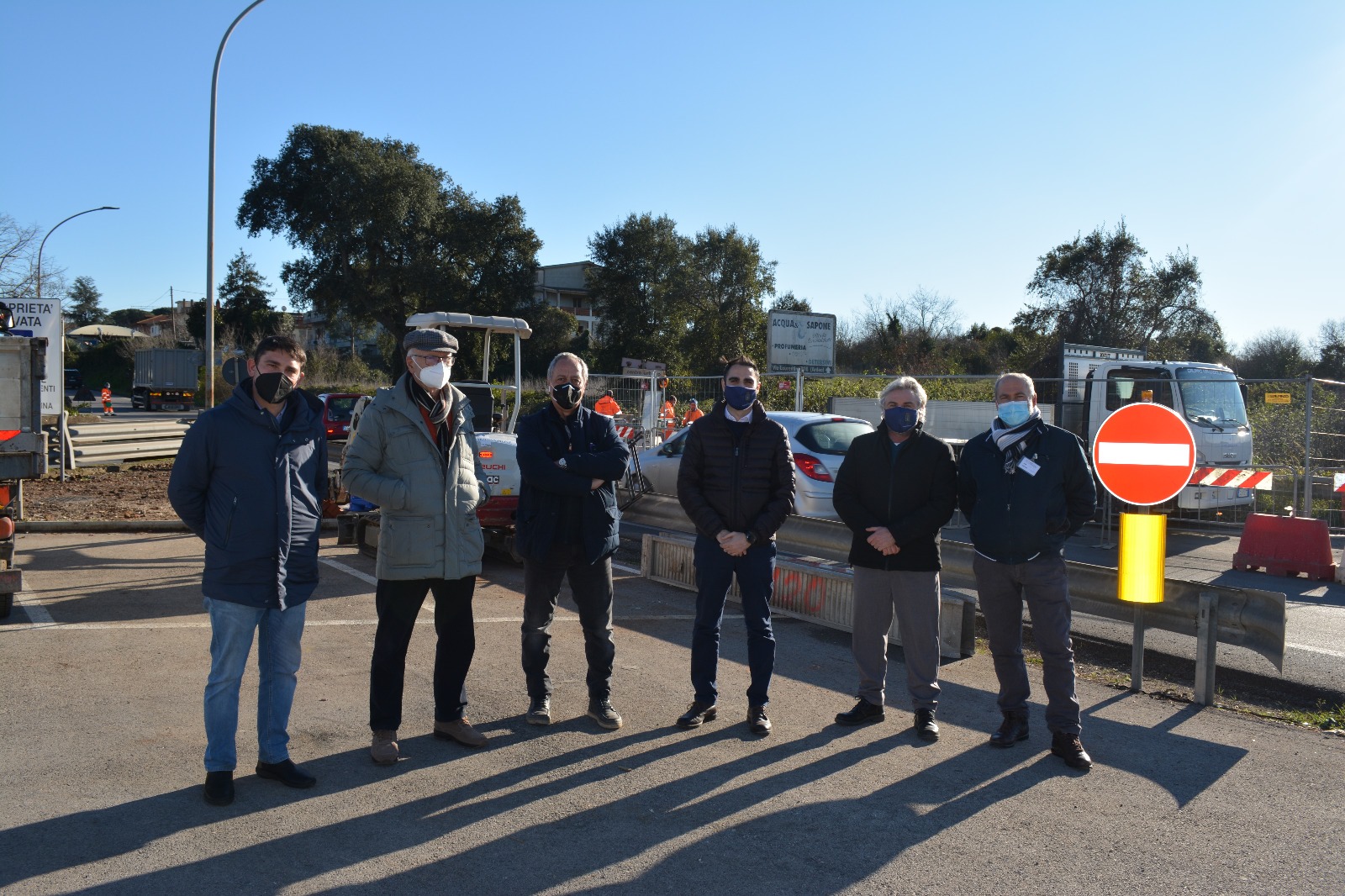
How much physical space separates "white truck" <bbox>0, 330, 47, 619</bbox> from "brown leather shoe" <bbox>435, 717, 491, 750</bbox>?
4.04m

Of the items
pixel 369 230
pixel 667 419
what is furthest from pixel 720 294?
pixel 667 419

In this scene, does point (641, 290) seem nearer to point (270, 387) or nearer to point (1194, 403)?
point (1194, 403)

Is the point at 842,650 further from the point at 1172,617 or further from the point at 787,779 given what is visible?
the point at 787,779

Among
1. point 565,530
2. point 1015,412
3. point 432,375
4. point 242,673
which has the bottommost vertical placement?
point 242,673

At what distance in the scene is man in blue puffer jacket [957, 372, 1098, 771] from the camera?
16.5ft

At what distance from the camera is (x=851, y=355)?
49406 millimetres

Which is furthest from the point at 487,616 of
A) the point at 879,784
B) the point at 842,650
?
the point at 879,784

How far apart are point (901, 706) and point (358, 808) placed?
3.08 m

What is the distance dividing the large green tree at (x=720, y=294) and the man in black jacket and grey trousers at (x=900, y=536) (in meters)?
37.8

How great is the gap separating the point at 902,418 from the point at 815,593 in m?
2.88

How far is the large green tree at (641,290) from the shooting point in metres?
45.1

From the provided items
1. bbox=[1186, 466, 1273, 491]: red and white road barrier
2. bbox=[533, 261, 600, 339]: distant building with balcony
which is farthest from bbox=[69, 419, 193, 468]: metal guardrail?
bbox=[533, 261, 600, 339]: distant building with balcony

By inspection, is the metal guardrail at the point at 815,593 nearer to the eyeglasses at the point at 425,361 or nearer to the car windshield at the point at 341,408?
the eyeglasses at the point at 425,361

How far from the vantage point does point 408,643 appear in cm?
487
